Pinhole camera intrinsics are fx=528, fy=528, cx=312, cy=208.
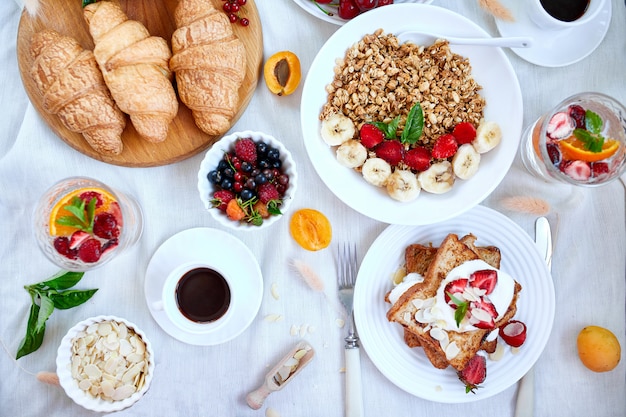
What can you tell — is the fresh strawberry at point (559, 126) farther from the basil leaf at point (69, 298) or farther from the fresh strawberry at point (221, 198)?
the basil leaf at point (69, 298)

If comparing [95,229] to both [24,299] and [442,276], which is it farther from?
[442,276]

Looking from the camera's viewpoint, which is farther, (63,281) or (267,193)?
(63,281)

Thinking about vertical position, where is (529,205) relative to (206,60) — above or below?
below

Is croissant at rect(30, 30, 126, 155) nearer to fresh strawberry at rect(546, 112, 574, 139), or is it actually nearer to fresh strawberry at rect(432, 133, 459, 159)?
fresh strawberry at rect(432, 133, 459, 159)

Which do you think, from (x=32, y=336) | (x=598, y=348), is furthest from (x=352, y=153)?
(x=32, y=336)

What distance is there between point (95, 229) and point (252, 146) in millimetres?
403

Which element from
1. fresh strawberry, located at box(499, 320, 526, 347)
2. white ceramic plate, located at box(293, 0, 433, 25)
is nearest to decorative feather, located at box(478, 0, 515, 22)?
white ceramic plate, located at box(293, 0, 433, 25)

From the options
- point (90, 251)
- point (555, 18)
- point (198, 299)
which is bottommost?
point (198, 299)

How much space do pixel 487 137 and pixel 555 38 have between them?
337mm

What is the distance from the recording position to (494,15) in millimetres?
1298

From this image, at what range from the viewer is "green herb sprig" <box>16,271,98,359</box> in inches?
50.9

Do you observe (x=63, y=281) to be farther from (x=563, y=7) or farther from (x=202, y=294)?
(x=563, y=7)

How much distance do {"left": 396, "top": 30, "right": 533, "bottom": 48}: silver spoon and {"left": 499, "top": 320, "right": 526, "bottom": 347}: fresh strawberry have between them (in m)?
0.65

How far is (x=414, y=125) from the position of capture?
118 centimetres
